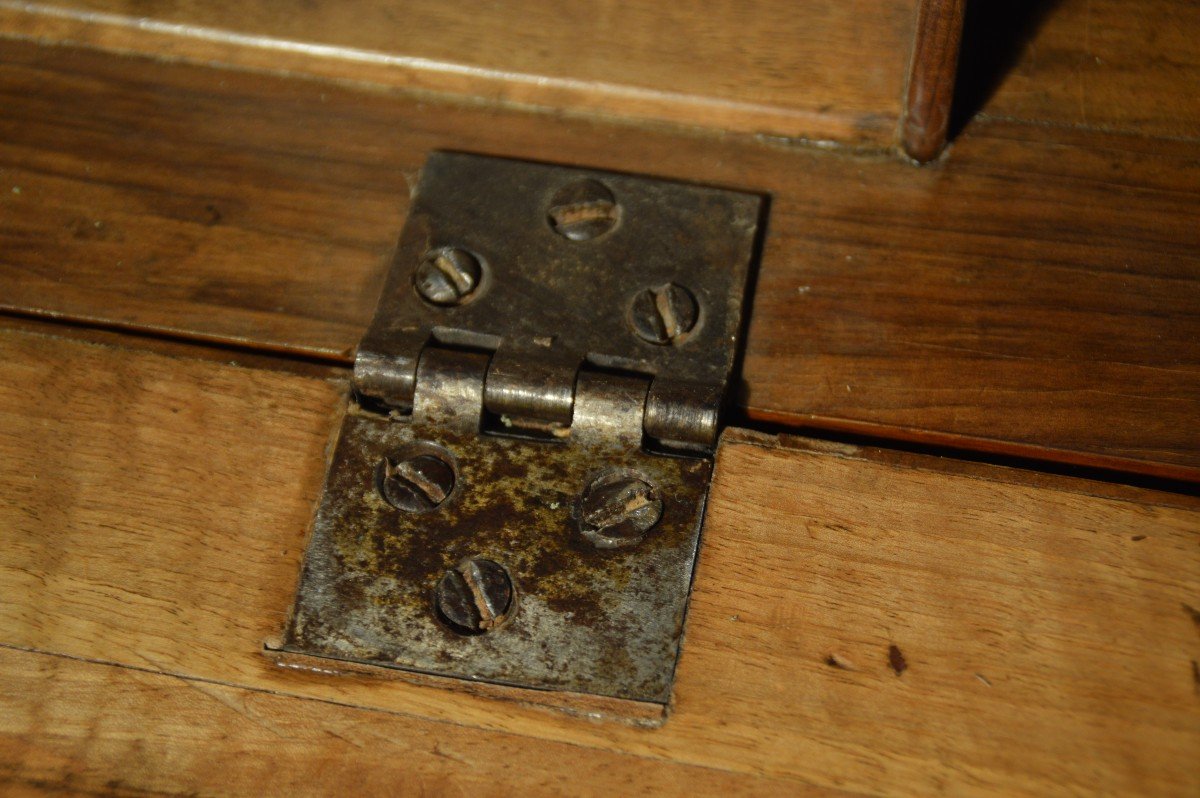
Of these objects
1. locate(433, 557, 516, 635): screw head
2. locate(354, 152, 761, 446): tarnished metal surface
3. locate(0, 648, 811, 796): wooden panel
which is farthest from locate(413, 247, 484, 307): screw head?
locate(0, 648, 811, 796): wooden panel

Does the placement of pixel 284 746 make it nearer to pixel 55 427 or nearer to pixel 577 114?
pixel 55 427

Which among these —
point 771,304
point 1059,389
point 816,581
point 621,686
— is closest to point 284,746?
point 621,686

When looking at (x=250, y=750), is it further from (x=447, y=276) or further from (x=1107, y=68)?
(x=1107, y=68)

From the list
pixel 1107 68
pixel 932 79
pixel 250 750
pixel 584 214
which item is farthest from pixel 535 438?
pixel 1107 68

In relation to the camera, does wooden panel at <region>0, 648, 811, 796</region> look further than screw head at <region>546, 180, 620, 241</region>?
No

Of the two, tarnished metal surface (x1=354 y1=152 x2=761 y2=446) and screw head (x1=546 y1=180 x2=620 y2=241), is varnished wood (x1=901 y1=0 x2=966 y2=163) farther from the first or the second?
screw head (x1=546 y1=180 x2=620 y2=241)
